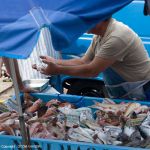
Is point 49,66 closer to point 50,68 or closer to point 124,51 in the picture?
point 50,68

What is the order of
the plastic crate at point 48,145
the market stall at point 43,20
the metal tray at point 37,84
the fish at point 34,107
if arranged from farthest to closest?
the metal tray at point 37,84 → the fish at point 34,107 → the plastic crate at point 48,145 → the market stall at point 43,20

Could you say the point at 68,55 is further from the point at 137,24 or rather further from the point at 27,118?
the point at 27,118

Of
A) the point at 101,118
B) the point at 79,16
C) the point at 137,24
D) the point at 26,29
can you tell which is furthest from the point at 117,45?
the point at 137,24

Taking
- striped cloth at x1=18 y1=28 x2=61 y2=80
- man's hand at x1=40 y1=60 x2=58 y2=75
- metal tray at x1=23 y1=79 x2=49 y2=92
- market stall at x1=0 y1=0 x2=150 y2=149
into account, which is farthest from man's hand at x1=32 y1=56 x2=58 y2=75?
striped cloth at x1=18 y1=28 x2=61 y2=80

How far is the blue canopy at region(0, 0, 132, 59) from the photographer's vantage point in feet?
6.91

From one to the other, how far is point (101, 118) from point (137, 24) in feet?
7.52

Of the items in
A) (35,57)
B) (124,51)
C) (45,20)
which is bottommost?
(35,57)

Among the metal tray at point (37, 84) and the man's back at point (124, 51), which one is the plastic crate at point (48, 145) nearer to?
the man's back at point (124, 51)

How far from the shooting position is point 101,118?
3.27 meters

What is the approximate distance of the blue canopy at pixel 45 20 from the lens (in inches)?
82.9

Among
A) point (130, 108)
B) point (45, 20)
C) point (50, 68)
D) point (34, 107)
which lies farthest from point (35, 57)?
point (45, 20)

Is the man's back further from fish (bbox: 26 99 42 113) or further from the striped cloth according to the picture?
the striped cloth

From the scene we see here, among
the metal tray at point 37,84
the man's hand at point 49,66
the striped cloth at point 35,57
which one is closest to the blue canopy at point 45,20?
the man's hand at point 49,66

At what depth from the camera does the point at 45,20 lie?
214 centimetres
